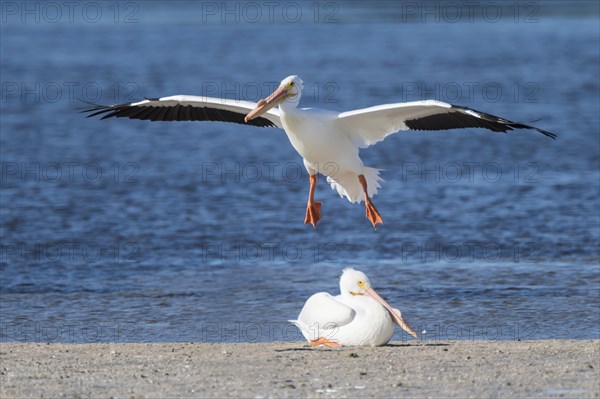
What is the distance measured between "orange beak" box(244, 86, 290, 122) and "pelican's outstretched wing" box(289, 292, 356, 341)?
206cm

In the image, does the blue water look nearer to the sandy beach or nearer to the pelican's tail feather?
the pelican's tail feather

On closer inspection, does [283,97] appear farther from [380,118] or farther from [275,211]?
[275,211]

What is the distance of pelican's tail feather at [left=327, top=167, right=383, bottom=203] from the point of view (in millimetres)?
12297

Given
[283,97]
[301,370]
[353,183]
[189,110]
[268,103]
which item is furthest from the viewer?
[189,110]

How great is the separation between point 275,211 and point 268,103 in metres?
5.67

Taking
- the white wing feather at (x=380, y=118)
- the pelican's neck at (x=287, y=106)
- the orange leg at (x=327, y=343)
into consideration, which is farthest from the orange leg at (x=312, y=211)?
the orange leg at (x=327, y=343)

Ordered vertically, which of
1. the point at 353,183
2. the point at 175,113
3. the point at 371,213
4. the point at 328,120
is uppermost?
the point at 175,113

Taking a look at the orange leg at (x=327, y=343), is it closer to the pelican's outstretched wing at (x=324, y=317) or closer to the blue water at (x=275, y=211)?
the pelican's outstretched wing at (x=324, y=317)

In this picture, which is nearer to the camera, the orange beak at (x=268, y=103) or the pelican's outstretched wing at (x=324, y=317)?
the pelican's outstretched wing at (x=324, y=317)

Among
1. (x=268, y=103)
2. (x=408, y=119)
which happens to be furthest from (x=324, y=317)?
(x=408, y=119)

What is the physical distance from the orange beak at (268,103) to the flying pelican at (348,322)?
2028 mm

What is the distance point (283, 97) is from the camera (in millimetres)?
11188

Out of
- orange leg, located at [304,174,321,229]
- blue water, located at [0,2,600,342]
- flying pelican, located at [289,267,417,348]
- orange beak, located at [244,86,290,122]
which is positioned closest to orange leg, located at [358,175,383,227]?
orange leg, located at [304,174,321,229]

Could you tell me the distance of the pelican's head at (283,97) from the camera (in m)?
11.0
